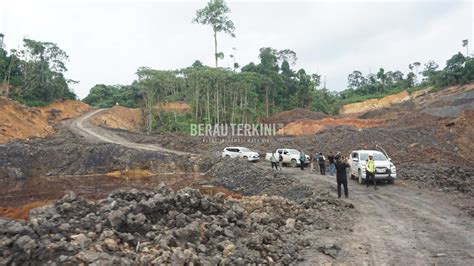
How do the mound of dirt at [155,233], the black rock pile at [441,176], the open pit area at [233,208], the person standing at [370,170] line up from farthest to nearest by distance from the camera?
the black rock pile at [441,176] → the person standing at [370,170] → the open pit area at [233,208] → the mound of dirt at [155,233]

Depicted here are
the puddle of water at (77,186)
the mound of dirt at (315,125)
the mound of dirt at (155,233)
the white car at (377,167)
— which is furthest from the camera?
the mound of dirt at (315,125)

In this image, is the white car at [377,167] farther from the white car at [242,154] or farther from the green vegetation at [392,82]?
the green vegetation at [392,82]

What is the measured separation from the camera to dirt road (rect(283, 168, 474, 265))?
772 cm

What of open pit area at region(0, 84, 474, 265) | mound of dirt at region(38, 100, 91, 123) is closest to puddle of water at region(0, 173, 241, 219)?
open pit area at region(0, 84, 474, 265)

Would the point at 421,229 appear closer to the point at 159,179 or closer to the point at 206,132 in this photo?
the point at 159,179

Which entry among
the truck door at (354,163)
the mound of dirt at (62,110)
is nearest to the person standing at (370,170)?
the truck door at (354,163)

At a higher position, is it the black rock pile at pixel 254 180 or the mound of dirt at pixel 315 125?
the mound of dirt at pixel 315 125

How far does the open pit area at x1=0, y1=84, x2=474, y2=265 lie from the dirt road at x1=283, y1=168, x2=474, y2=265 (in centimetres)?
3

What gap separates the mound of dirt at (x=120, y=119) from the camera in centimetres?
5802

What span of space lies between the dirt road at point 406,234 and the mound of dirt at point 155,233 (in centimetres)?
96

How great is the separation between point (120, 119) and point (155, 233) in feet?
196

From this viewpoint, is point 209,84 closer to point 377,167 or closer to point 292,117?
point 292,117

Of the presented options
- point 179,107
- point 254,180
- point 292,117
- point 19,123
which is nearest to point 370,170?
point 254,180

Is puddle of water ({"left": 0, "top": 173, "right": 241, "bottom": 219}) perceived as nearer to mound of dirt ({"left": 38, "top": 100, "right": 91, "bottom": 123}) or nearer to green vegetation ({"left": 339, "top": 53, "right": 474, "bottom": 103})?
mound of dirt ({"left": 38, "top": 100, "right": 91, "bottom": 123})
